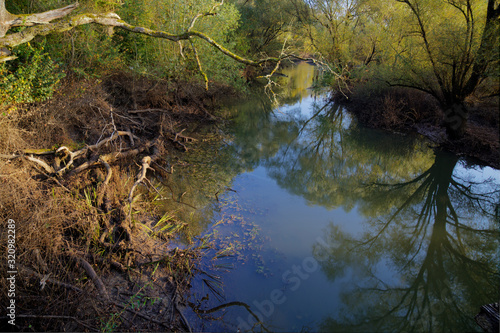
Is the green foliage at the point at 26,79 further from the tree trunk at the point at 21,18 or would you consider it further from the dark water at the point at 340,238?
the dark water at the point at 340,238

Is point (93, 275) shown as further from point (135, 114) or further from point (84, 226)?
point (135, 114)

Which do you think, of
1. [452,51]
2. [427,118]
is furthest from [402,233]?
[427,118]

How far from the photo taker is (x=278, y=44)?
2964 cm

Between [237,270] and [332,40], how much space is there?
20003 mm

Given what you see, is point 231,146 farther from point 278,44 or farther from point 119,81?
point 278,44

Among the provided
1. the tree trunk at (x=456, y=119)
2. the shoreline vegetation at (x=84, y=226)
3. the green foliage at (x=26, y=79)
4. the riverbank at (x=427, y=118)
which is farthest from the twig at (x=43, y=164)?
A: the tree trunk at (x=456, y=119)

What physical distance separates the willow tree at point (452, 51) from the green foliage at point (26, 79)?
1243 cm

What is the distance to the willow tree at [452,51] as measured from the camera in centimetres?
946

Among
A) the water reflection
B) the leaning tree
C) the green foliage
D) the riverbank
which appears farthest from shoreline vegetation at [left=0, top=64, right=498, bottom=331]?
the riverbank

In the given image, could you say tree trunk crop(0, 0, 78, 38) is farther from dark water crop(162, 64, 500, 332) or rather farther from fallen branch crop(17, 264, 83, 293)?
dark water crop(162, 64, 500, 332)

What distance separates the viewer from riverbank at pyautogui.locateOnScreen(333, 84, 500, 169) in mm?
10516

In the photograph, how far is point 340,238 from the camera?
6.54 m

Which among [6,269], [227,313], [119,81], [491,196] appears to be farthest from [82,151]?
[491,196]

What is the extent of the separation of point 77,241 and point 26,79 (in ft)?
13.9
